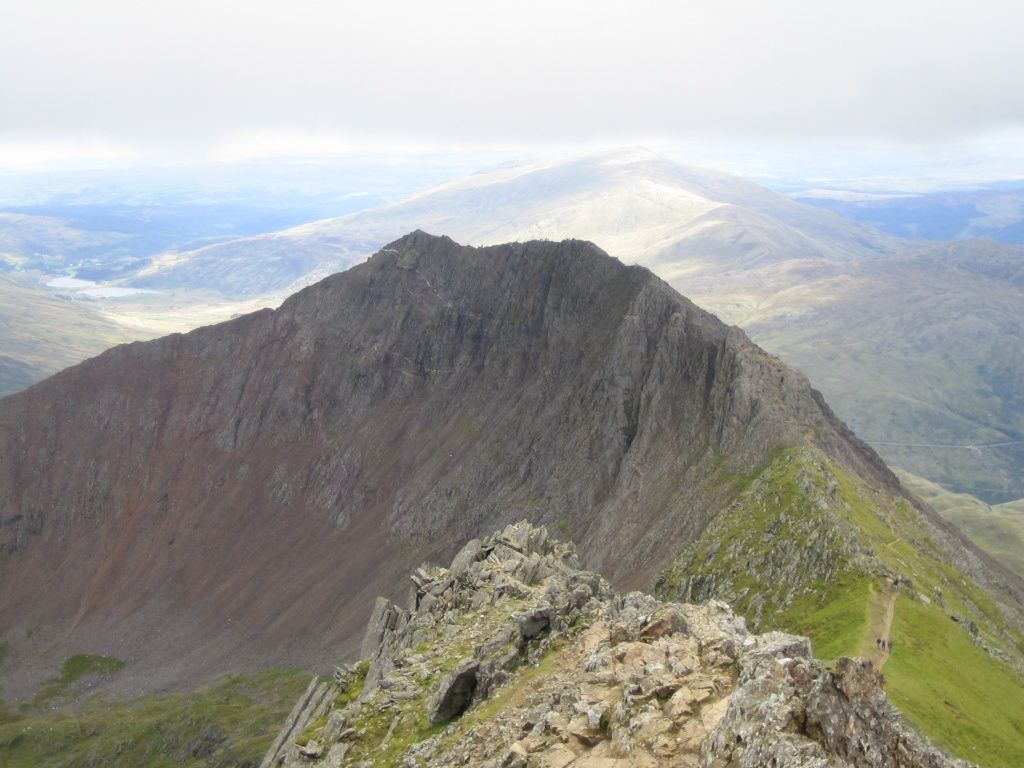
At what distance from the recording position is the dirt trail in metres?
Answer: 67.5

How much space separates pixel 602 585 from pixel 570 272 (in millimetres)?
130240

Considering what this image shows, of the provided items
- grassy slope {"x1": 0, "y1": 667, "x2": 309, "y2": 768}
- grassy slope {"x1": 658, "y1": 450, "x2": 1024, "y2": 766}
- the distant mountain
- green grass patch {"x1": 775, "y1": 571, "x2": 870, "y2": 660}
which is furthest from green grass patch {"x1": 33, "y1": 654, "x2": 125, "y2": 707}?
green grass patch {"x1": 775, "y1": 571, "x2": 870, "y2": 660}

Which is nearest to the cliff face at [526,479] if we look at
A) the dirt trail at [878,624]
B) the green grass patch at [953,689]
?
the dirt trail at [878,624]

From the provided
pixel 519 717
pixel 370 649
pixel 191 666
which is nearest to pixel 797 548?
pixel 370 649

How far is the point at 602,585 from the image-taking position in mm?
71062

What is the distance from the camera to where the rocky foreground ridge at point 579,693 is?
80.1 feet

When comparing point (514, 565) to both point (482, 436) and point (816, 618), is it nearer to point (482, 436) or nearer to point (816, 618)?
point (816, 618)

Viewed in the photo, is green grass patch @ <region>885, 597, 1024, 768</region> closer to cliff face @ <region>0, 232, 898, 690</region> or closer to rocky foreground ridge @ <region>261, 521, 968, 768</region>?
rocky foreground ridge @ <region>261, 521, 968, 768</region>

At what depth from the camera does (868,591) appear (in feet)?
263

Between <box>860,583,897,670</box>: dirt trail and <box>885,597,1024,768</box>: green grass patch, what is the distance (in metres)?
0.75

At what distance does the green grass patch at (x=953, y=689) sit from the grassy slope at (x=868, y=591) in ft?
0.43

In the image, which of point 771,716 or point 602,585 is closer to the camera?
point 771,716

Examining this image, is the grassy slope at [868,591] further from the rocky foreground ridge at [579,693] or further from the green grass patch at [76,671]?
the green grass patch at [76,671]

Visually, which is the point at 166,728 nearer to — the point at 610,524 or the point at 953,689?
the point at 610,524
